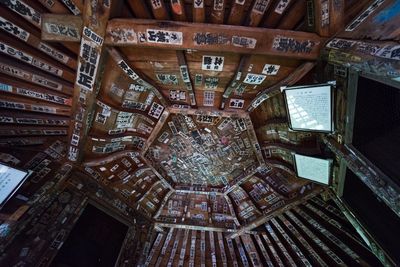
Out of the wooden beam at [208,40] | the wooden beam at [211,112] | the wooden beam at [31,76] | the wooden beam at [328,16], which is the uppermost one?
the wooden beam at [328,16]

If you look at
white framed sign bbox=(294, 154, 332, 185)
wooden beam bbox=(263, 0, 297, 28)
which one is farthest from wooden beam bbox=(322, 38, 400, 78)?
white framed sign bbox=(294, 154, 332, 185)

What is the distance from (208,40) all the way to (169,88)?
129cm

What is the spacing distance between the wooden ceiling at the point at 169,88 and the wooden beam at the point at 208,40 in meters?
0.01

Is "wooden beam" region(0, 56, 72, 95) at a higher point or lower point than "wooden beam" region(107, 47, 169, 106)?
lower

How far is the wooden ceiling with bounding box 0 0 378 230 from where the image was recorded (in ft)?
9.20

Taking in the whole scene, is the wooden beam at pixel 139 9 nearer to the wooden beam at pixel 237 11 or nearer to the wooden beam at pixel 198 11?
the wooden beam at pixel 198 11

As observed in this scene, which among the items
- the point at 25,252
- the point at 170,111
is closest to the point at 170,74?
the point at 170,111

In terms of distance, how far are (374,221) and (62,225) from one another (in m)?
5.45

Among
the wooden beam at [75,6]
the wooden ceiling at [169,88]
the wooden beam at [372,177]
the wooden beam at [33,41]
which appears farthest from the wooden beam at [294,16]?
the wooden beam at [33,41]

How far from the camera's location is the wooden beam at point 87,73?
2710mm

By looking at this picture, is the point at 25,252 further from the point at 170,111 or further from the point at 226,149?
the point at 226,149

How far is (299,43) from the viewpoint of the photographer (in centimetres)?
284

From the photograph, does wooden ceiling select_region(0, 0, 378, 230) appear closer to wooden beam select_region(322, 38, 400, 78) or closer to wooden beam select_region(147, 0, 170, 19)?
wooden beam select_region(147, 0, 170, 19)

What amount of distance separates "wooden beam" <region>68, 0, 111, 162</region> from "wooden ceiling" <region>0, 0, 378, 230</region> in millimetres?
15
